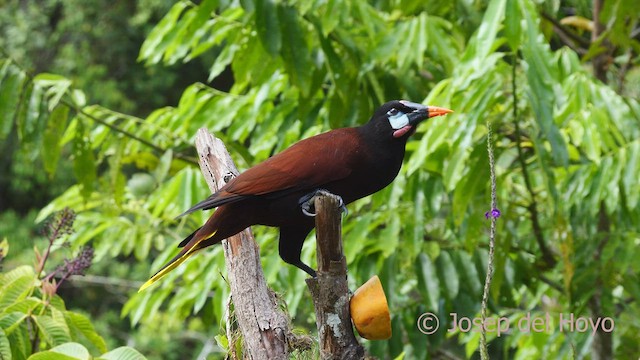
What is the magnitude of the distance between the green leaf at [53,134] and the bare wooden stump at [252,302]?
96 cm

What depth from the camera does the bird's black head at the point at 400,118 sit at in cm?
259

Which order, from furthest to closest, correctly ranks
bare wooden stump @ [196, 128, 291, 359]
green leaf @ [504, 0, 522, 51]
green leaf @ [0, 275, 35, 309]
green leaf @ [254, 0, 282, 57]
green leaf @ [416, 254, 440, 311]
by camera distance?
1. green leaf @ [416, 254, 440, 311]
2. green leaf @ [254, 0, 282, 57]
3. green leaf @ [504, 0, 522, 51]
4. green leaf @ [0, 275, 35, 309]
5. bare wooden stump @ [196, 128, 291, 359]

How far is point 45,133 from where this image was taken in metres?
3.69

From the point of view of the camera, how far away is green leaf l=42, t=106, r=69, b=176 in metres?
3.67

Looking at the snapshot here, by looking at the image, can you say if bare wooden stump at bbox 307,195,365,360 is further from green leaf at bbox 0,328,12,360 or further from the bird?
green leaf at bbox 0,328,12,360

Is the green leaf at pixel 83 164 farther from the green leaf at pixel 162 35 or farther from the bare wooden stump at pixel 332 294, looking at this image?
the bare wooden stump at pixel 332 294

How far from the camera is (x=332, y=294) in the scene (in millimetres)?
2342

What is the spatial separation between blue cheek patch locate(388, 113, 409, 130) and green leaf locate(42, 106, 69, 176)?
4.96ft

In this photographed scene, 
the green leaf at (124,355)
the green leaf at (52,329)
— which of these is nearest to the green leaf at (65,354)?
the green leaf at (124,355)

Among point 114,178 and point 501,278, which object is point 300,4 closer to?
point 114,178

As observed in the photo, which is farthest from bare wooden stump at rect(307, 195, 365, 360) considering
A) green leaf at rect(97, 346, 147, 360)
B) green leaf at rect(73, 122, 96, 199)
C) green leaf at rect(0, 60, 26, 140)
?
green leaf at rect(0, 60, 26, 140)

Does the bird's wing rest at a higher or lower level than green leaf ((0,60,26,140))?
higher

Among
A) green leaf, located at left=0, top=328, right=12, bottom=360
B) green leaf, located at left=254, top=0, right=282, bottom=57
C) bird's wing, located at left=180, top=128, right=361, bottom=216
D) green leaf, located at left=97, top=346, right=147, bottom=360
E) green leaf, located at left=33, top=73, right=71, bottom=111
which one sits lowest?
green leaf, located at left=0, top=328, right=12, bottom=360

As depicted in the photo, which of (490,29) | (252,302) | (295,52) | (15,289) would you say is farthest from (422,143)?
(15,289)
